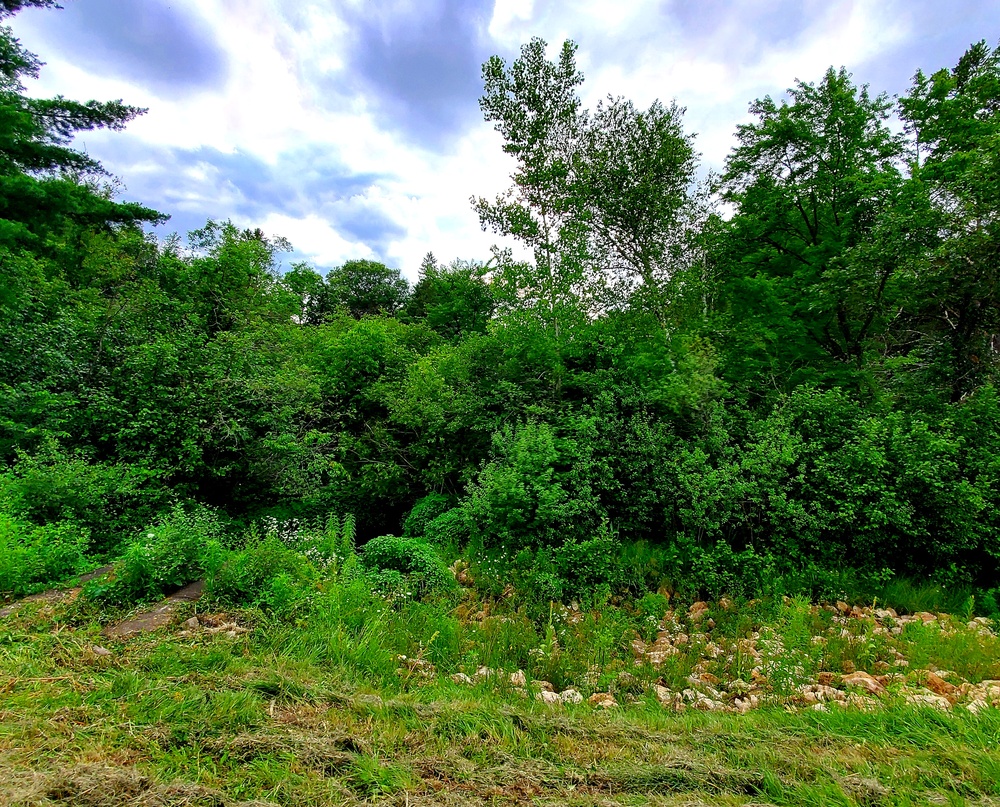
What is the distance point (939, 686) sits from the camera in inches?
134

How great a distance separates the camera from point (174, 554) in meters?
4.20

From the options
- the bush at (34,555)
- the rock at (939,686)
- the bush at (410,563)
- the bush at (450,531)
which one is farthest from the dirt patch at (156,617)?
the rock at (939,686)

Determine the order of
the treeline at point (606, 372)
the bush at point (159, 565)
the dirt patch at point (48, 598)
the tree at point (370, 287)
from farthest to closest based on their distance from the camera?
the tree at point (370, 287)
the treeline at point (606, 372)
the bush at point (159, 565)
the dirt patch at point (48, 598)

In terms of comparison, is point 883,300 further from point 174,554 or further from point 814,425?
point 174,554

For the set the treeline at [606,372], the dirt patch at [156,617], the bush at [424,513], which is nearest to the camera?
the dirt patch at [156,617]

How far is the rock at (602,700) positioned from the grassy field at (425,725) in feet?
0.25

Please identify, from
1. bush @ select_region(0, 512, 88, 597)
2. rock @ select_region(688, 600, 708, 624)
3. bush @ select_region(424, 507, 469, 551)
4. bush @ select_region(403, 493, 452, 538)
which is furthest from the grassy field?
bush @ select_region(403, 493, 452, 538)

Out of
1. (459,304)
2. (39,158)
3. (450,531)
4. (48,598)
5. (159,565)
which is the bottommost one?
(450,531)

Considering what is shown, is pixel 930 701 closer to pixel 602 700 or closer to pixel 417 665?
pixel 602 700

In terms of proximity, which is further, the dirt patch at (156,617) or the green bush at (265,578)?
the green bush at (265,578)

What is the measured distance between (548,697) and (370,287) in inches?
1423

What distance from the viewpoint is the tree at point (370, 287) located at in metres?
34.4

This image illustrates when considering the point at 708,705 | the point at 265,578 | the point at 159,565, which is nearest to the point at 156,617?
the point at 159,565

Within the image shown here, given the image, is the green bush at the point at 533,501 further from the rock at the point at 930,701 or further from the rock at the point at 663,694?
the rock at the point at 930,701
